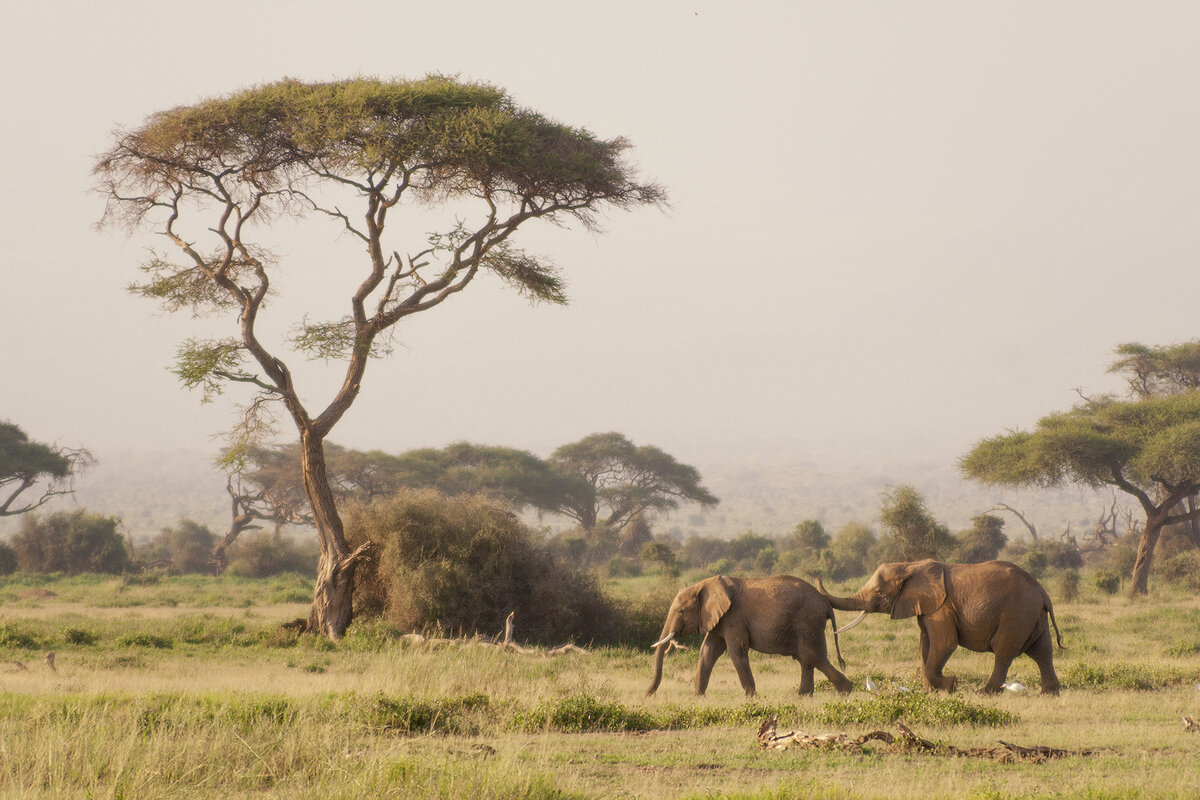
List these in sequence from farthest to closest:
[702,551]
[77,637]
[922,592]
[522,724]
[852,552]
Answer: [702,551] → [852,552] → [77,637] → [922,592] → [522,724]

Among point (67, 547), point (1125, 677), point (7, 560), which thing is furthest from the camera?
point (67, 547)

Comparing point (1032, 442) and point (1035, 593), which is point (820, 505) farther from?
point (1035, 593)

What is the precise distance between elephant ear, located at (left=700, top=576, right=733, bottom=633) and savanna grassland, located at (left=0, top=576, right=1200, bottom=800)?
40.2 inches

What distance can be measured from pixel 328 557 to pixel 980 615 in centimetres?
1219

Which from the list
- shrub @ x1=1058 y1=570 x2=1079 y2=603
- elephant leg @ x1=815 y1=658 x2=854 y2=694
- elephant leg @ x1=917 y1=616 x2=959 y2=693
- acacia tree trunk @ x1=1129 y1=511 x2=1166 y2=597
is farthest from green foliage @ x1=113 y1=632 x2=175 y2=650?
acacia tree trunk @ x1=1129 y1=511 x2=1166 y2=597

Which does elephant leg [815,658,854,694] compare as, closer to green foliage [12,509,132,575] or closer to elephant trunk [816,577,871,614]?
elephant trunk [816,577,871,614]

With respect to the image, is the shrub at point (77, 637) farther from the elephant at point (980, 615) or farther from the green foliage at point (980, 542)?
the green foliage at point (980, 542)

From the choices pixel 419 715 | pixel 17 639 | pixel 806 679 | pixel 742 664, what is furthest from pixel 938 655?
pixel 17 639

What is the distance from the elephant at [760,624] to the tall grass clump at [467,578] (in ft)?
21.3

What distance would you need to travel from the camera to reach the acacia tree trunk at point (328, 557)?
19.2m

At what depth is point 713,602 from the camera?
12.9 m

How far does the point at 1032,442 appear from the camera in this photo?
3331 centimetres

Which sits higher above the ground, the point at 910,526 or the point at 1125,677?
the point at 910,526

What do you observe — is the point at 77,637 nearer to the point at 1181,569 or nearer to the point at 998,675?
the point at 998,675
